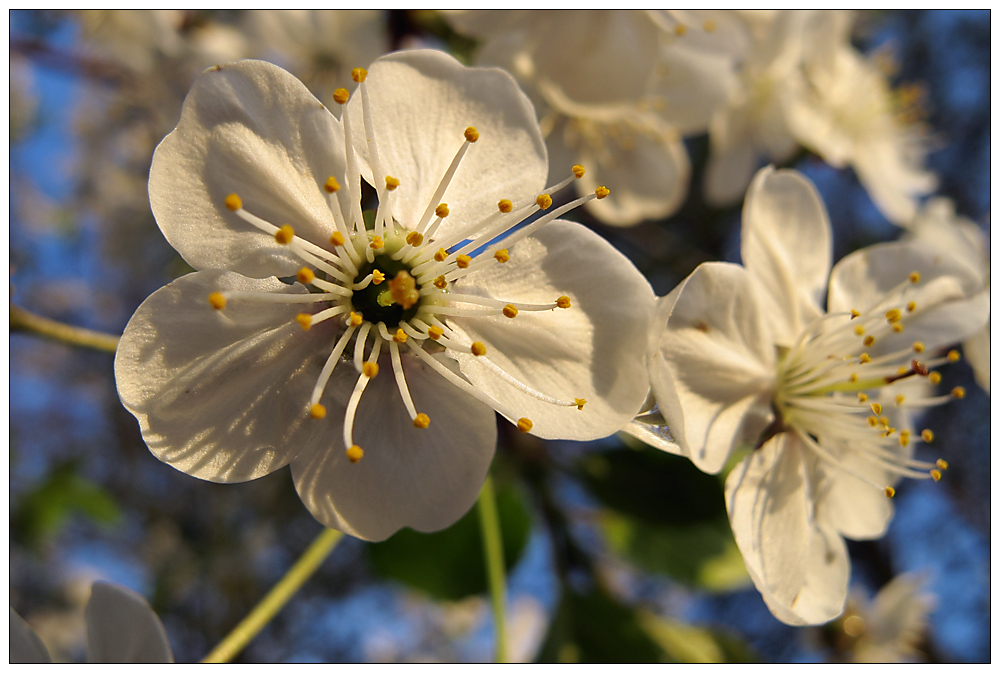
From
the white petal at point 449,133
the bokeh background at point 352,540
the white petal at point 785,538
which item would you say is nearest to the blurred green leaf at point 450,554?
the bokeh background at point 352,540

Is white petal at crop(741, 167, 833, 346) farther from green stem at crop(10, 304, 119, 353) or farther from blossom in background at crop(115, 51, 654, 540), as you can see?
green stem at crop(10, 304, 119, 353)

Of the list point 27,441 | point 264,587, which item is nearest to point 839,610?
point 264,587

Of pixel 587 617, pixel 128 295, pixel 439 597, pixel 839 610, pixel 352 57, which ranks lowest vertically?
pixel 128 295

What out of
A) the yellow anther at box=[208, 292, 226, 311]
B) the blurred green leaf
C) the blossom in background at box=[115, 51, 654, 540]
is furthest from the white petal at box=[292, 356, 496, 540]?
the blurred green leaf

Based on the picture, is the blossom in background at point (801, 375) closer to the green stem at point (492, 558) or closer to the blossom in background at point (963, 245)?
the blossom in background at point (963, 245)

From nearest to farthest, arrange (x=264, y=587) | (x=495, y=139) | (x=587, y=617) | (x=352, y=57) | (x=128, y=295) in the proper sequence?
(x=495, y=139), (x=587, y=617), (x=352, y=57), (x=264, y=587), (x=128, y=295)

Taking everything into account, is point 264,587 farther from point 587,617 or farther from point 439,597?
point 587,617
